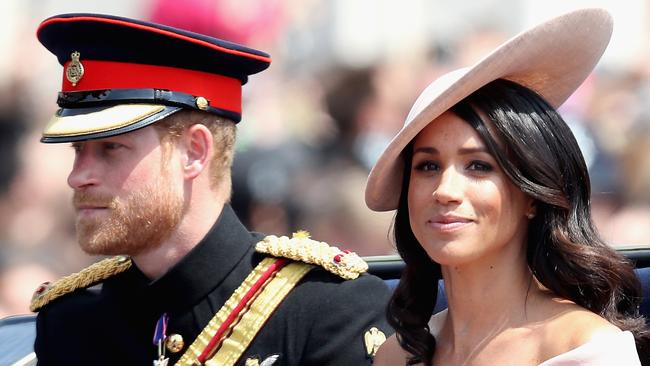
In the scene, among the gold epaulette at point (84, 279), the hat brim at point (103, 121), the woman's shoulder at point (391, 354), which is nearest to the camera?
the woman's shoulder at point (391, 354)

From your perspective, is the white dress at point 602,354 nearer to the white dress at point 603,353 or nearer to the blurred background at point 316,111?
the white dress at point 603,353

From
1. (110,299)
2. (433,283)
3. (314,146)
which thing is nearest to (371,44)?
(314,146)

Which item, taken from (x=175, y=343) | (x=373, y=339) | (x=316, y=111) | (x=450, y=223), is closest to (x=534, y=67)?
(x=450, y=223)

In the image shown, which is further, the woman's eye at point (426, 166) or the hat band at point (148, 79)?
the hat band at point (148, 79)

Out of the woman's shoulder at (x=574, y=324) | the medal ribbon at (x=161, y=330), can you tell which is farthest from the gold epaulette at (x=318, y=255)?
the woman's shoulder at (x=574, y=324)

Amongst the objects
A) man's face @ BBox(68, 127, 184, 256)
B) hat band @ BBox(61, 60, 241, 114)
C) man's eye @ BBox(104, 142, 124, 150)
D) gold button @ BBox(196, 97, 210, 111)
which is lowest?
man's face @ BBox(68, 127, 184, 256)

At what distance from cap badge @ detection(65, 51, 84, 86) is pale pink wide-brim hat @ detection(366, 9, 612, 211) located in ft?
2.68

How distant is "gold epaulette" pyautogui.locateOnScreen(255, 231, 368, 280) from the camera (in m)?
2.64

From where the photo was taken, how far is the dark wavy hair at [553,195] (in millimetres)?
1984

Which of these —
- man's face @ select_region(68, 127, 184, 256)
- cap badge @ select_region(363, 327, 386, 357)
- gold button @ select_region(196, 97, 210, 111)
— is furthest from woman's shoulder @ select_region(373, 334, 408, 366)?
gold button @ select_region(196, 97, 210, 111)

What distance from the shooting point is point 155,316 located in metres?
2.66

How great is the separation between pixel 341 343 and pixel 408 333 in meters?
0.32

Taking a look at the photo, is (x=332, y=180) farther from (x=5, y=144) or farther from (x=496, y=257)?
(x=496, y=257)

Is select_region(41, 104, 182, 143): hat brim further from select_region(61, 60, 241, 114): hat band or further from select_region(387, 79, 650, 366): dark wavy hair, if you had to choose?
select_region(387, 79, 650, 366): dark wavy hair
